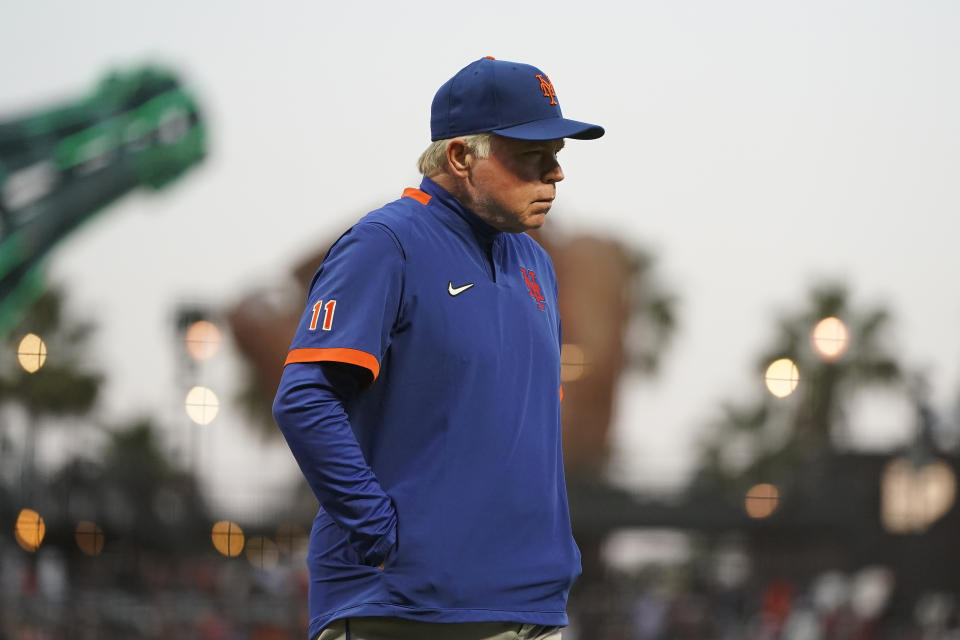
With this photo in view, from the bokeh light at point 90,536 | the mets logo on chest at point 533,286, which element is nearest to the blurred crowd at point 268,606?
the bokeh light at point 90,536

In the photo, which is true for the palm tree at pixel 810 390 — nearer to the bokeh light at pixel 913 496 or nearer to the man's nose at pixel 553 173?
the bokeh light at pixel 913 496

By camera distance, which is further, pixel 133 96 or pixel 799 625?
pixel 133 96

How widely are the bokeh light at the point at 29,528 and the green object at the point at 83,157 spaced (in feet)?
38.1

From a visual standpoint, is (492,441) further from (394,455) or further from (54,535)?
(54,535)

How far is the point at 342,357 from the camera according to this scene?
2.51 meters

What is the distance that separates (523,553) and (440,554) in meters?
0.17

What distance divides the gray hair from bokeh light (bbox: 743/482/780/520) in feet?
95.5

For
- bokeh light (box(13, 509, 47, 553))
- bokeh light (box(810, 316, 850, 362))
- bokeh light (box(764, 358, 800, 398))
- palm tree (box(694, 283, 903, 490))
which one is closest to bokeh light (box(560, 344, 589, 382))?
palm tree (box(694, 283, 903, 490))

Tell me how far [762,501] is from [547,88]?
2954 centimetres

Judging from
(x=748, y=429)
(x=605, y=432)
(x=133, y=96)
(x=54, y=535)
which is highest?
(x=133, y=96)

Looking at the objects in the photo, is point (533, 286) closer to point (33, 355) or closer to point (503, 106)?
point (503, 106)

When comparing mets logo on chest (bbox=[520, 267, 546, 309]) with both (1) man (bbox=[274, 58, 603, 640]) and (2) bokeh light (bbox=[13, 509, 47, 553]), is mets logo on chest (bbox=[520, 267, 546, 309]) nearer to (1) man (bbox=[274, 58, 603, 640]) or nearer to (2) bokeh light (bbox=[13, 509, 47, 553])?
(1) man (bbox=[274, 58, 603, 640])

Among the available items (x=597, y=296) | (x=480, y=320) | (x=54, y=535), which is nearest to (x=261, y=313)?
(x=597, y=296)

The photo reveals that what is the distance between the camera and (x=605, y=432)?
1473 inches
